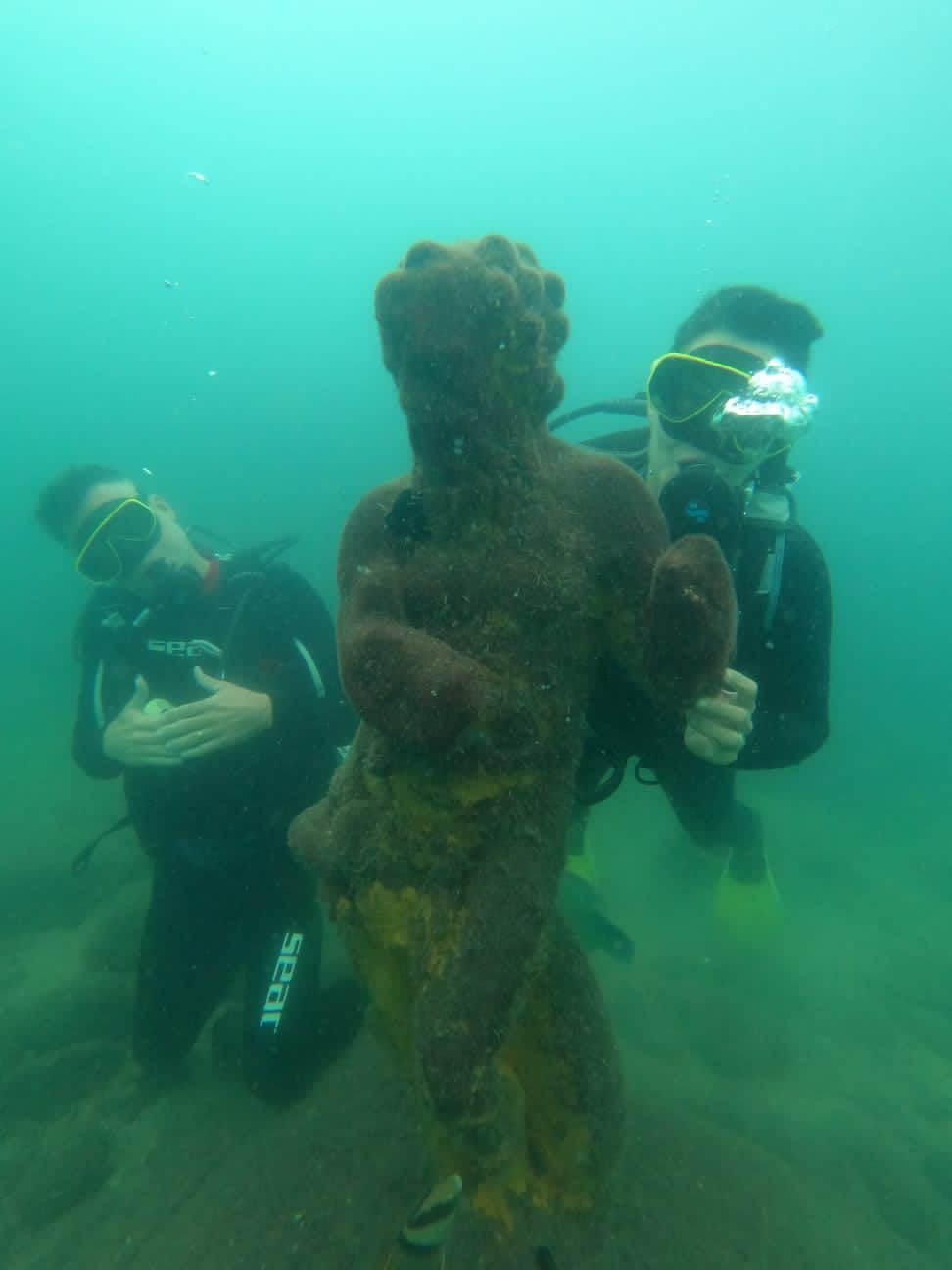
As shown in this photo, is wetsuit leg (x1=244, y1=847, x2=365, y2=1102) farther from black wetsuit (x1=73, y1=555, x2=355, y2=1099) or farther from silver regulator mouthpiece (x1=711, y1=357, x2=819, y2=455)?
silver regulator mouthpiece (x1=711, y1=357, x2=819, y2=455)

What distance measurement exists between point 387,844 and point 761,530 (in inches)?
103

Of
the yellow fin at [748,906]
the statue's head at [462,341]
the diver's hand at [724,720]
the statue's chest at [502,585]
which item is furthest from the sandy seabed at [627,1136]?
the statue's head at [462,341]

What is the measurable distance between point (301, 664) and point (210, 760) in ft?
3.34

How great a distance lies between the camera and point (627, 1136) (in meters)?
3.35

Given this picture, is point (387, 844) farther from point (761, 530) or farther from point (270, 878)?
point (270, 878)

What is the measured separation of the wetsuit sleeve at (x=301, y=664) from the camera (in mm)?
5070

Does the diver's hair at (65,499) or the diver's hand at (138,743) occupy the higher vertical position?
the diver's hair at (65,499)

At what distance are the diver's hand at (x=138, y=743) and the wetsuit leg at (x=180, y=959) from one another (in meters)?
1.47

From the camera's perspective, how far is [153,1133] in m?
4.89

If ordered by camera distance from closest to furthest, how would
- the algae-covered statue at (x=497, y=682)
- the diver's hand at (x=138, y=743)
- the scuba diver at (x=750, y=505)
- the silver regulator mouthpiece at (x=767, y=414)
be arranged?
the algae-covered statue at (x=497, y=682), the scuba diver at (x=750, y=505), the silver regulator mouthpiece at (x=767, y=414), the diver's hand at (x=138, y=743)

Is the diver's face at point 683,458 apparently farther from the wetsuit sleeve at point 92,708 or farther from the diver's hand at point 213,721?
the wetsuit sleeve at point 92,708

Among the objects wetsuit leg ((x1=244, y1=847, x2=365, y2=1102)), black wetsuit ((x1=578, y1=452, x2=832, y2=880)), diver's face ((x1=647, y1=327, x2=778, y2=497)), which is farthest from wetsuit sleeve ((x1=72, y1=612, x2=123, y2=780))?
diver's face ((x1=647, y1=327, x2=778, y2=497))

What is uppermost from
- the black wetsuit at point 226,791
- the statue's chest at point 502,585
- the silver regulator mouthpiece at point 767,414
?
the silver regulator mouthpiece at point 767,414

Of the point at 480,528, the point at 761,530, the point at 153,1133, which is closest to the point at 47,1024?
the point at 153,1133
